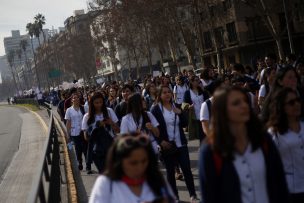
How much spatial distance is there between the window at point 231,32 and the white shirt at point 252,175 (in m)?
53.0

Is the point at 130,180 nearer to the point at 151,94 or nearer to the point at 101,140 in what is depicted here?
the point at 101,140

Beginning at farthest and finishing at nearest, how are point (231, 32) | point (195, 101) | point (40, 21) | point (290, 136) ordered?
point (40, 21) < point (231, 32) < point (195, 101) < point (290, 136)

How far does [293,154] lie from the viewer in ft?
14.4

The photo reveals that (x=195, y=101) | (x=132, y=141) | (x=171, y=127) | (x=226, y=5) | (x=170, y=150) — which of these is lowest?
(x=170, y=150)

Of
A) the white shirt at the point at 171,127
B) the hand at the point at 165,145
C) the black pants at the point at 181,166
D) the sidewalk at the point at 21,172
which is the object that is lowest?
the sidewalk at the point at 21,172

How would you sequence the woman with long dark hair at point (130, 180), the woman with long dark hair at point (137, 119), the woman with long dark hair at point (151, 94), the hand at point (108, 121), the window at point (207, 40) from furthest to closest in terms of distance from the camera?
1. the window at point (207, 40)
2. the woman with long dark hair at point (151, 94)
3. the hand at point (108, 121)
4. the woman with long dark hair at point (137, 119)
5. the woman with long dark hair at point (130, 180)

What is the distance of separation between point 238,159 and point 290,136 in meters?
1.01

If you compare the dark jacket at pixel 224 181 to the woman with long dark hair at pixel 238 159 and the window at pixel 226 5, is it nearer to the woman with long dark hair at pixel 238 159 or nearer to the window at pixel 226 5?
the woman with long dark hair at pixel 238 159

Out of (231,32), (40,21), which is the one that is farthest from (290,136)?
(40,21)

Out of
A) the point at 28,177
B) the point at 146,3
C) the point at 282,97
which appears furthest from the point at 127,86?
the point at 146,3

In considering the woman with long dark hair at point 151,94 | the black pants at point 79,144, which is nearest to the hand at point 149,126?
the woman with long dark hair at point 151,94

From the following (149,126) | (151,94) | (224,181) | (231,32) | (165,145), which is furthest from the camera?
(231,32)

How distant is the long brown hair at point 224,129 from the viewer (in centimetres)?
347

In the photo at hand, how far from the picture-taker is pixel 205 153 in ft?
11.5
